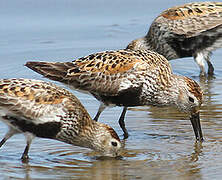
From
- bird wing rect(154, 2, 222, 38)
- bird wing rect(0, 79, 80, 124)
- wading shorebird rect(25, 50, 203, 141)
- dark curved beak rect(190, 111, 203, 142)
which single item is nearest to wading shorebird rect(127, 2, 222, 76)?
bird wing rect(154, 2, 222, 38)

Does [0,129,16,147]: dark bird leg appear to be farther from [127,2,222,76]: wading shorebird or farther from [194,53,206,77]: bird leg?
[194,53,206,77]: bird leg

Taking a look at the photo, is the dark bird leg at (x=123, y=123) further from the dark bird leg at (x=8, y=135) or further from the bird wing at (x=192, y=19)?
the bird wing at (x=192, y=19)

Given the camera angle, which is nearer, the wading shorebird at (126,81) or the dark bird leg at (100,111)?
the wading shorebird at (126,81)

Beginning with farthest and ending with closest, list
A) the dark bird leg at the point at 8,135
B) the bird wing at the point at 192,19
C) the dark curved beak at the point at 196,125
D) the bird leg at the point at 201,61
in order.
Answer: the bird leg at the point at 201,61 < the bird wing at the point at 192,19 < the dark curved beak at the point at 196,125 < the dark bird leg at the point at 8,135

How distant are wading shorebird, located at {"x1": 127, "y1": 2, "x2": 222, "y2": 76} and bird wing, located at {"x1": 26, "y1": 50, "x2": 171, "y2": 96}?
172 inches

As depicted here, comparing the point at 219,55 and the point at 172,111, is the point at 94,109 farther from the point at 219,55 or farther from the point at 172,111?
the point at 219,55

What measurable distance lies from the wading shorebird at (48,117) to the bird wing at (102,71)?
116 cm

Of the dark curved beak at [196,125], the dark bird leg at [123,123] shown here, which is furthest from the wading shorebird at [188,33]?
the dark curved beak at [196,125]

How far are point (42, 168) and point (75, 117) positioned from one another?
3.12ft

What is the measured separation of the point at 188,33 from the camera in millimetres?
16234

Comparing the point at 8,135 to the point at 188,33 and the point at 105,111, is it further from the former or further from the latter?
the point at 188,33

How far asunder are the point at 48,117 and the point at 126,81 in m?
1.95

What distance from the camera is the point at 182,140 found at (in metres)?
11.7

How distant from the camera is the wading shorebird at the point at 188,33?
637 inches
